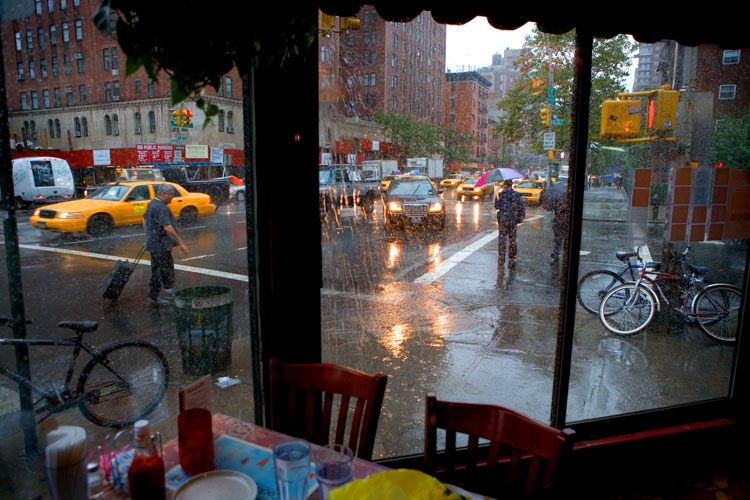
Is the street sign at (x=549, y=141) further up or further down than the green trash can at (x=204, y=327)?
further up

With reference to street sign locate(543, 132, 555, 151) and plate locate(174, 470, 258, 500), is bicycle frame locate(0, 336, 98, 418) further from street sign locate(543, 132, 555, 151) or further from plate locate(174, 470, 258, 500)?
street sign locate(543, 132, 555, 151)

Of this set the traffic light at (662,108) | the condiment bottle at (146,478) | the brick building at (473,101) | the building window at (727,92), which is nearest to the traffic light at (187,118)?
the condiment bottle at (146,478)

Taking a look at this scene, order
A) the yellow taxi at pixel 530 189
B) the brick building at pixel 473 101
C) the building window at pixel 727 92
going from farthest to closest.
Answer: the yellow taxi at pixel 530 189, the brick building at pixel 473 101, the building window at pixel 727 92

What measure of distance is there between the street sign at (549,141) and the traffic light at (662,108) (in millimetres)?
851

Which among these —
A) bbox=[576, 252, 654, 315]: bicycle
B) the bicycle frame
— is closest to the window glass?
bbox=[576, 252, 654, 315]: bicycle

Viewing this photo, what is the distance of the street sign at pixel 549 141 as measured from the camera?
4546mm

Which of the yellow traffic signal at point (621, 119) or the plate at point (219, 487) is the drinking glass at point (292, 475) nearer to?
the plate at point (219, 487)

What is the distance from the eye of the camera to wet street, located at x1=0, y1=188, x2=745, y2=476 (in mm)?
3992

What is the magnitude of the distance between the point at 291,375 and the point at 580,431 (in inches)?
83.6

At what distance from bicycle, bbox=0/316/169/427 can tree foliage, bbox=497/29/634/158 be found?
3.47m

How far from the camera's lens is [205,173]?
13.1ft

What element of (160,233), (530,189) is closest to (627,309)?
(160,233)

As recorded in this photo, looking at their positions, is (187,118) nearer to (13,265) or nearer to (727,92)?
(13,265)

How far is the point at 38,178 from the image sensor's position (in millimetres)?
3479
